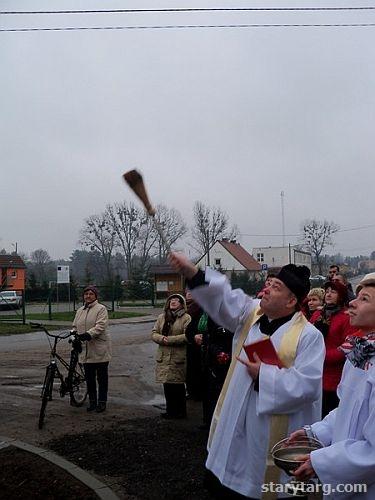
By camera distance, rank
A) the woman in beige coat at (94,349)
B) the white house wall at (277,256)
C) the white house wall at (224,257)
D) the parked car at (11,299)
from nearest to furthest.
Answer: the woman in beige coat at (94,349) < the parked car at (11,299) < the white house wall at (224,257) < the white house wall at (277,256)

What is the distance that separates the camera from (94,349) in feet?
27.3

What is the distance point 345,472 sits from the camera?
235cm

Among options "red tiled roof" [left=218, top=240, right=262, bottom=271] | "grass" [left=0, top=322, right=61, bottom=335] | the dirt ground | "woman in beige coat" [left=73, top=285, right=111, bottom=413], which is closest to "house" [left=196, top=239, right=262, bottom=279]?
"red tiled roof" [left=218, top=240, right=262, bottom=271]

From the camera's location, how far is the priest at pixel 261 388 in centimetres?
314

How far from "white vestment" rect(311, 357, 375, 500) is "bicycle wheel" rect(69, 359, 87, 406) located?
664 cm

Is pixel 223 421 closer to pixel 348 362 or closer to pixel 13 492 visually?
pixel 348 362

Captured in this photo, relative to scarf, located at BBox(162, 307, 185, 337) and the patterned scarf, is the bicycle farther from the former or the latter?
the patterned scarf

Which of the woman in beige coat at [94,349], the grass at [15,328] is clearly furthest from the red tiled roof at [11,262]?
the woman in beige coat at [94,349]

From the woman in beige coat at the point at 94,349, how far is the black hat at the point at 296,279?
5.16 m

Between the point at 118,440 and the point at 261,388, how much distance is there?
4.04 metres

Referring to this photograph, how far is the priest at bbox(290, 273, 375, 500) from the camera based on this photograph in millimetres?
2342

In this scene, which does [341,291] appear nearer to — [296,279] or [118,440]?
[296,279]

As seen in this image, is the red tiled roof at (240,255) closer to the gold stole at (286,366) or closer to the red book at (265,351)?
the gold stole at (286,366)

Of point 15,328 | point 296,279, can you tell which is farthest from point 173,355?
point 15,328
